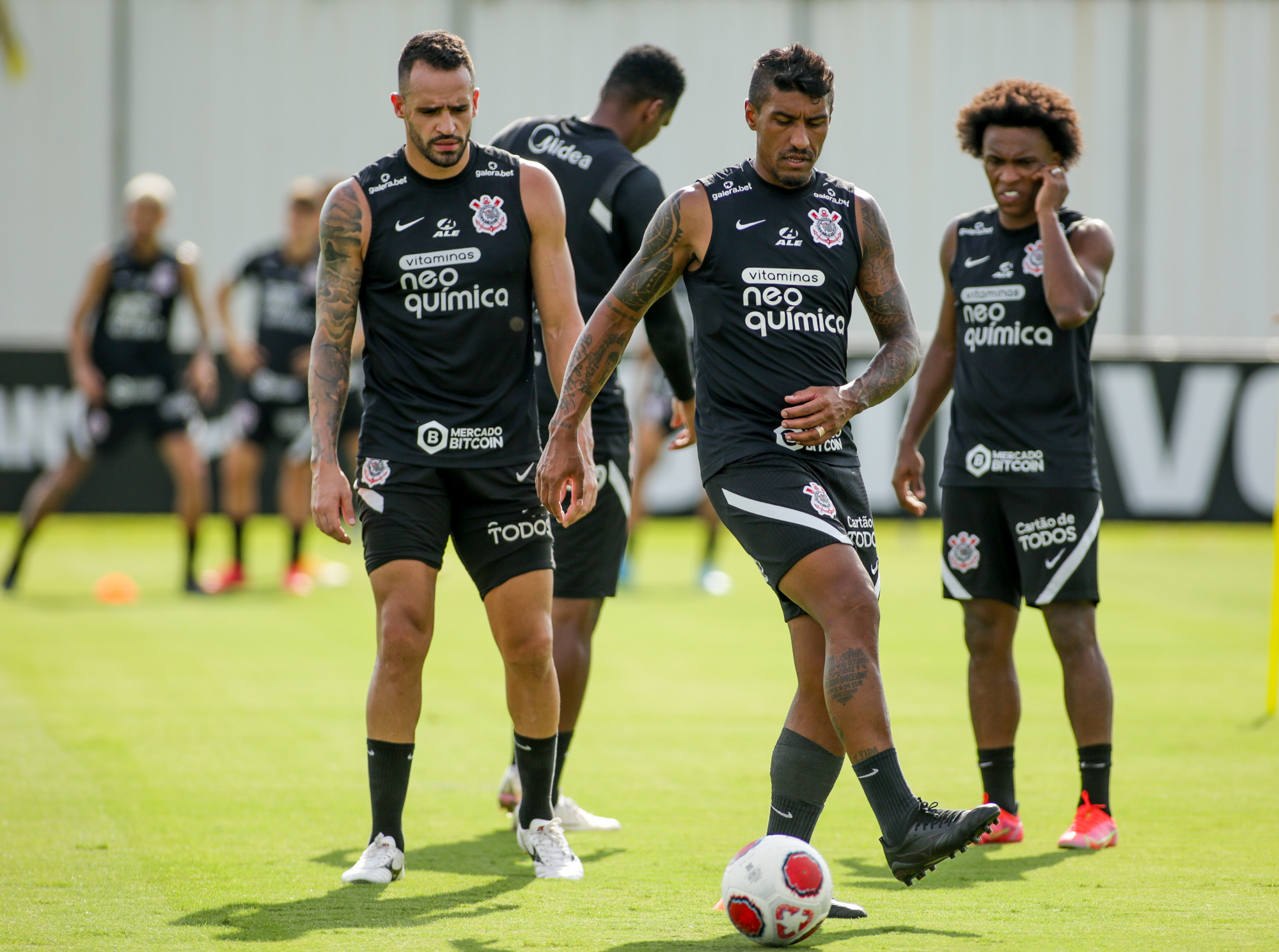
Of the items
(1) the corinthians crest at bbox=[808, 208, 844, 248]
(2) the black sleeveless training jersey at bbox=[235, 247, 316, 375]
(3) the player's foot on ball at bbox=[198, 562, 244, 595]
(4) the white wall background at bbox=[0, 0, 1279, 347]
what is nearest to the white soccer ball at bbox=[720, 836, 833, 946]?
(1) the corinthians crest at bbox=[808, 208, 844, 248]

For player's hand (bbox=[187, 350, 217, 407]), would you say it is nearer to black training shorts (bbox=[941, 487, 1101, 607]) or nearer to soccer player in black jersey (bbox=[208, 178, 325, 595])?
soccer player in black jersey (bbox=[208, 178, 325, 595])

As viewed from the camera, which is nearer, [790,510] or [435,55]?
[790,510]

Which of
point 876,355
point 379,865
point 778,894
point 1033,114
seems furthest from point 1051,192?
point 379,865

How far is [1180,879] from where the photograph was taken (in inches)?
168

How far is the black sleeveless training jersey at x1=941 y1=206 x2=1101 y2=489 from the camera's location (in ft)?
16.5

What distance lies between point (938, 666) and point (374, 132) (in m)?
13.5

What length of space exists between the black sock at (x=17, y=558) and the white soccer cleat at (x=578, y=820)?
6694mm

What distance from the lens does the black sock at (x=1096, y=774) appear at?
15.8 ft

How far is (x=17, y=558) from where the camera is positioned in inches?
414

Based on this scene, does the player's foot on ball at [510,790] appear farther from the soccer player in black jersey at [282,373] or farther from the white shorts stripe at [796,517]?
the soccer player in black jersey at [282,373]

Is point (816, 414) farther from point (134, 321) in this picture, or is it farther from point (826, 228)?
point (134, 321)

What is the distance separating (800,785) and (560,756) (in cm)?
139

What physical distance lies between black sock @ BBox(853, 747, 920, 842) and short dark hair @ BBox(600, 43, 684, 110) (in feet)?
8.49

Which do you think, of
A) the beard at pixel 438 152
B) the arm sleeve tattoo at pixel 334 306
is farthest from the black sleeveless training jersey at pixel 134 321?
the beard at pixel 438 152
